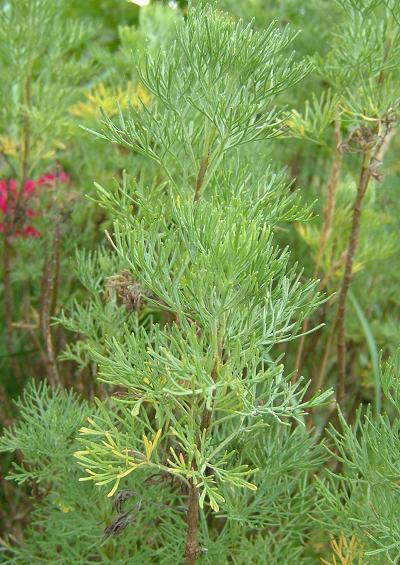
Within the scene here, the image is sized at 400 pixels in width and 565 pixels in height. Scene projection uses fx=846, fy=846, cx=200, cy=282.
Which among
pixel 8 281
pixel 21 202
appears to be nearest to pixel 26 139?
pixel 21 202

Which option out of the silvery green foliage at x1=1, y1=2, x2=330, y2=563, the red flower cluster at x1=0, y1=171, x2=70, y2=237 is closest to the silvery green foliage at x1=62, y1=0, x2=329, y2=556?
the silvery green foliage at x1=1, y1=2, x2=330, y2=563

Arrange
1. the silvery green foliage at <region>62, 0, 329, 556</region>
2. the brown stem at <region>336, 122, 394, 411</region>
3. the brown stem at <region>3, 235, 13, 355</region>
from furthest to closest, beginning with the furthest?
the brown stem at <region>3, 235, 13, 355</region>, the brown stem at <region>336, 122, 394, 411</region>, the silvery green foliage at <region>62, 0, 329, 556</region>

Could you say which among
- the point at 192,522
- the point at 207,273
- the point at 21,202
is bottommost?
the point at 192,522

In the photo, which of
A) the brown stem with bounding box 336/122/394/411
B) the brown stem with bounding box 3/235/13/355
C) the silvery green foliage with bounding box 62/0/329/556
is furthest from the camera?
the brown stem with bounding box 3/235/13/355

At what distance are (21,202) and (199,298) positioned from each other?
2.22ft

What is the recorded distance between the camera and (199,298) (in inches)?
25.0

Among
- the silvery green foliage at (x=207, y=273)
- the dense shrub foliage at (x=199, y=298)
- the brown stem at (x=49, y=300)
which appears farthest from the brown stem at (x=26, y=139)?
the silvery green foliage at (x=207, y=273)

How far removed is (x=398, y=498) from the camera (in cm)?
79

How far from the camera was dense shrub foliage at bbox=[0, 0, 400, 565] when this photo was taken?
0.66 m

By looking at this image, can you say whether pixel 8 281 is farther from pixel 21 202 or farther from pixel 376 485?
pixel 376 485

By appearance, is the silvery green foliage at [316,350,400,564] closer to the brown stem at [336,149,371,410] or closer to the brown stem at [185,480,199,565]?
the brown stem at [185,480,199,565]

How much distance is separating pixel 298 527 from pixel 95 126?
71 centimetres

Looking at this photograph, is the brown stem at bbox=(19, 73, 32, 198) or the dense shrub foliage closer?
the dense shrub foliage

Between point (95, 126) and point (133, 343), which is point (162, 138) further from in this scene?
point (95, 126)
